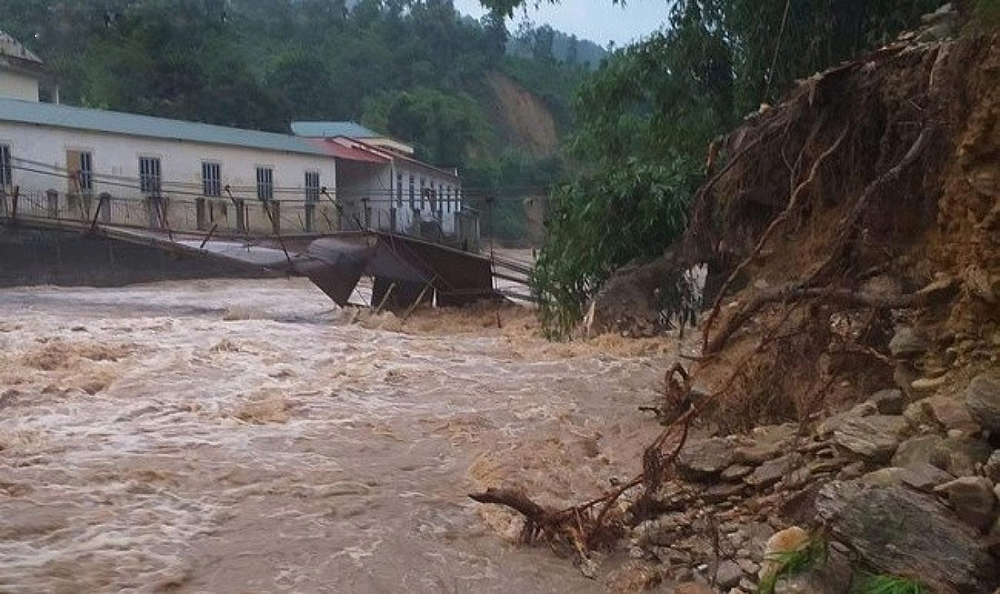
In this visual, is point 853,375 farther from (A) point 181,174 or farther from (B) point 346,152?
(B) point 346,152

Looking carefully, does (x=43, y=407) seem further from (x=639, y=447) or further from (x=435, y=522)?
(x=639, y=447)

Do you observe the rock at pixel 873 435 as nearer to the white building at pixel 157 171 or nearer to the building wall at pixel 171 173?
the white building at pixel 157 171

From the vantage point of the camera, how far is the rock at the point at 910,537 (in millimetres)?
3561

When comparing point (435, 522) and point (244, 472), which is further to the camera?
point (244, 472)

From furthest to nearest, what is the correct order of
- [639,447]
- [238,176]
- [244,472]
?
[238,176] → [639,447] → [244,472]

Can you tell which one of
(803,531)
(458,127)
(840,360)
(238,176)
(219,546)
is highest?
(458,127)

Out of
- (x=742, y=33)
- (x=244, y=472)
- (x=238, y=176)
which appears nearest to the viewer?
(x=244, y=472)

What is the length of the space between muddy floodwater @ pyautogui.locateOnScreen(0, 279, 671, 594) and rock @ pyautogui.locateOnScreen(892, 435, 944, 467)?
1.62 meters

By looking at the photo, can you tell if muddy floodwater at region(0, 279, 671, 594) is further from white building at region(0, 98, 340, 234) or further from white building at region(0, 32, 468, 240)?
white building at region(0, 98, 340, 234)

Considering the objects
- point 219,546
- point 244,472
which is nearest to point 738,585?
point 219,546

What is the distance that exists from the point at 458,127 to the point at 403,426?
119 ft

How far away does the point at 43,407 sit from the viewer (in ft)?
29.8

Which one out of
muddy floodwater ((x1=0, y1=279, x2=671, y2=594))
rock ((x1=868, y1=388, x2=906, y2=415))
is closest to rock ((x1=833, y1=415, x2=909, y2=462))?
rock ((x1=868, y1=388, x2=906, y2=415))

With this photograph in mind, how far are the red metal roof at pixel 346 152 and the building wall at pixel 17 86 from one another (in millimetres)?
9270
